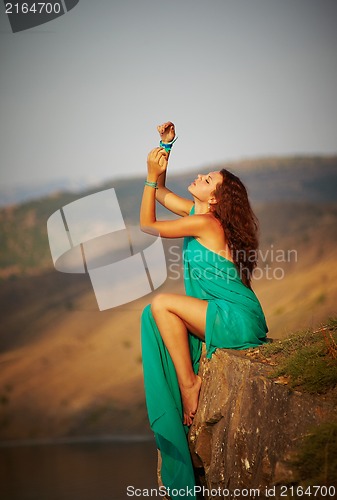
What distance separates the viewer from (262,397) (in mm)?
2928

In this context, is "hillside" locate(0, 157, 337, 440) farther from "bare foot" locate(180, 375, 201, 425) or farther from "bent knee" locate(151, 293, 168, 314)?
"bent knee" locate(151, 293, 168, 314)

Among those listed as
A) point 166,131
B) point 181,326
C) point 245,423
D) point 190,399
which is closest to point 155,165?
point 166,131

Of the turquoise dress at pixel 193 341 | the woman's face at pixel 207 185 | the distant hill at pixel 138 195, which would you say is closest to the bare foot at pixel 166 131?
the woman's face at pixel 207 185

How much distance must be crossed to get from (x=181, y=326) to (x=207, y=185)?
70 centimetres

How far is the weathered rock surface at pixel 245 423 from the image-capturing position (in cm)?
268

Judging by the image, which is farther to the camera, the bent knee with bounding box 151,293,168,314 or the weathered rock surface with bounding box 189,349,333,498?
the bent knee with bounding box 151,293,168,314

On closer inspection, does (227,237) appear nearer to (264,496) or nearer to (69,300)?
(264,496)

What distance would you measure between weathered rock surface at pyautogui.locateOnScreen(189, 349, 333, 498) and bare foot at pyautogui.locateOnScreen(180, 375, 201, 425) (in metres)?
0.02

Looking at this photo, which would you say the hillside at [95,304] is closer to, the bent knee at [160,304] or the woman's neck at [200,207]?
the woman's neck at [200,207]

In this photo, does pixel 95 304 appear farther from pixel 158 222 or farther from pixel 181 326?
pixel 181 326

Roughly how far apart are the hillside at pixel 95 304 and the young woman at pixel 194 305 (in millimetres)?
4057

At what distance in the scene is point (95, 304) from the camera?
9234 millimetres

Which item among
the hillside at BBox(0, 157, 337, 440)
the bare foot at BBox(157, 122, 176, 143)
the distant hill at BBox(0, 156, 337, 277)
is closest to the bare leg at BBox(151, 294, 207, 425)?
the bare foot at BBox(157, 122, 176, 143)

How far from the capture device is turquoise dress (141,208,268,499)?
332 centimetres
